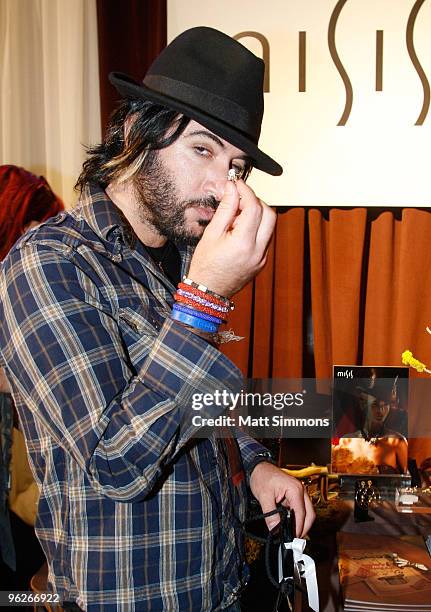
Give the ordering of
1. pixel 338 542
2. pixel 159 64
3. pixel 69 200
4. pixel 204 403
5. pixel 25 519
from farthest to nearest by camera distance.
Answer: pixel 69 200 < pixel 25 519 < pixel 338 542 < pixel 159 64 < pixel 204 403

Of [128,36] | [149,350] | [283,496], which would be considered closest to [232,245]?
[149,350]

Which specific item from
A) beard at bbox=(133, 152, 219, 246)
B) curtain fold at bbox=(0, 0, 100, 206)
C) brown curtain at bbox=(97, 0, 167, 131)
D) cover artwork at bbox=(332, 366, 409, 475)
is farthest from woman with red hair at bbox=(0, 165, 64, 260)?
cover artwork at bbox=(332, 366, 409, 475)

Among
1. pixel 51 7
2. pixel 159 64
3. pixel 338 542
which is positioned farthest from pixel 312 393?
pixel 51 7

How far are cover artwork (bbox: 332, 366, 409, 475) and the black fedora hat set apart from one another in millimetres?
649

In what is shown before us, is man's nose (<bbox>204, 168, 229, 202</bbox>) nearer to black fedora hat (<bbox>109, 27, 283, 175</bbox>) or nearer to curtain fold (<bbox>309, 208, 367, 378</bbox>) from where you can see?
black fedora hat (<bbox>109, 27, 283, 175</bbox>)

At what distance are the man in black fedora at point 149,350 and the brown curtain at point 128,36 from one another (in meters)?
0.68

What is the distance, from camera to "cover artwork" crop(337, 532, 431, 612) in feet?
2.84

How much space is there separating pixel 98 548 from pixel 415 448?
1.06m

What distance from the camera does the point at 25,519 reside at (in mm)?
1468

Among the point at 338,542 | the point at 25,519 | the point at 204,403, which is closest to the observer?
the point at 204,403

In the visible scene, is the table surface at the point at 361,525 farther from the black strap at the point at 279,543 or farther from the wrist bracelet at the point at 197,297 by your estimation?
the wrist bracelet at the point at 197,297

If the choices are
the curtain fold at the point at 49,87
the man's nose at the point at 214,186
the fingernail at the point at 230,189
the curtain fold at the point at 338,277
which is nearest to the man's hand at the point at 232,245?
the fingernail at the point at 230,189

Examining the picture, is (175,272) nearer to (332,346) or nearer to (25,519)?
(332,346)

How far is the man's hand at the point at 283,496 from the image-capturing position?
32.8 inches
